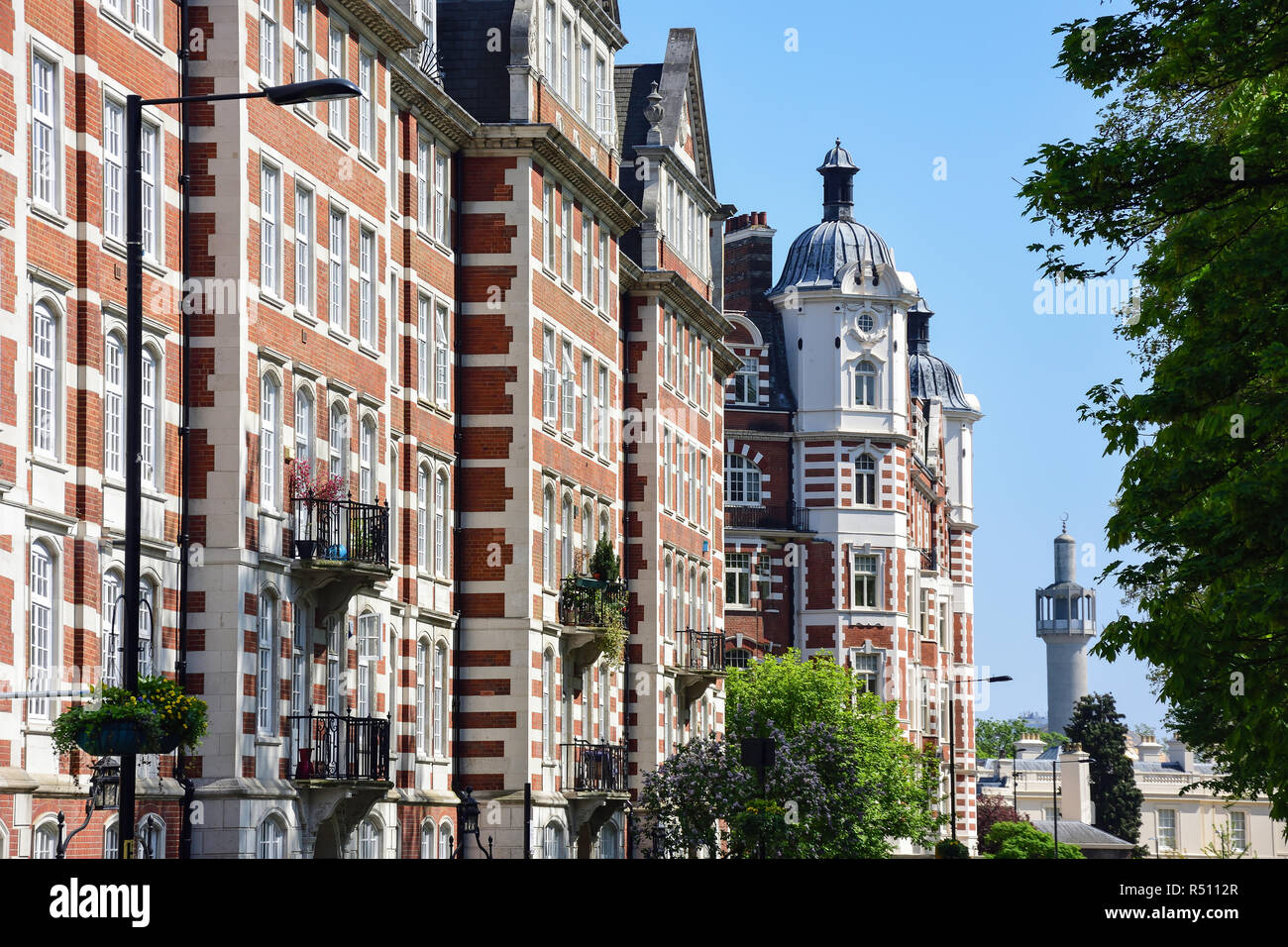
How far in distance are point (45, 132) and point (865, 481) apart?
2690 inches

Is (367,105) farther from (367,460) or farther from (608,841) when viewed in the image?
(608,841)

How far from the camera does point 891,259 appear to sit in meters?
97.3

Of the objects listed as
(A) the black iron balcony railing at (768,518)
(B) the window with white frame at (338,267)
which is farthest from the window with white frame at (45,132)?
(A) the black iron balcony railing at (768,518)

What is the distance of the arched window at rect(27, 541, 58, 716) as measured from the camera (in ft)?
89.0

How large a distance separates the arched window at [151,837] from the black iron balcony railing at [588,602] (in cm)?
1937

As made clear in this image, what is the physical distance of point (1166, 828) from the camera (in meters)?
172

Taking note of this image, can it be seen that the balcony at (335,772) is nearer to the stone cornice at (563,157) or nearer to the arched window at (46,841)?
the arched window at (46,841)

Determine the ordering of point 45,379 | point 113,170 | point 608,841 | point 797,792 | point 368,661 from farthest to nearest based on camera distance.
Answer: point 797,792 < point 608,841 < point 368,661 < point 113,170 < point 45,379

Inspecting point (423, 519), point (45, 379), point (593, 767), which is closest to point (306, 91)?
point (45, 379)

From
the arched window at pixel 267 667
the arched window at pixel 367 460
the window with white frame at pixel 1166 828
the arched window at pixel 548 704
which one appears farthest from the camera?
the window with white frame at pixel 1166 828

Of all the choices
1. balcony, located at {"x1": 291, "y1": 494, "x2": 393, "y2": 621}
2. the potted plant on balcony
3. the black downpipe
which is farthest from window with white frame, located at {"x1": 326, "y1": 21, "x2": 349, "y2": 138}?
the potted plant on balcony

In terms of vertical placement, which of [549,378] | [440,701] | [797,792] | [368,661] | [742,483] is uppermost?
[742,483]

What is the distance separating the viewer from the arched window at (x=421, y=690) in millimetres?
43344
